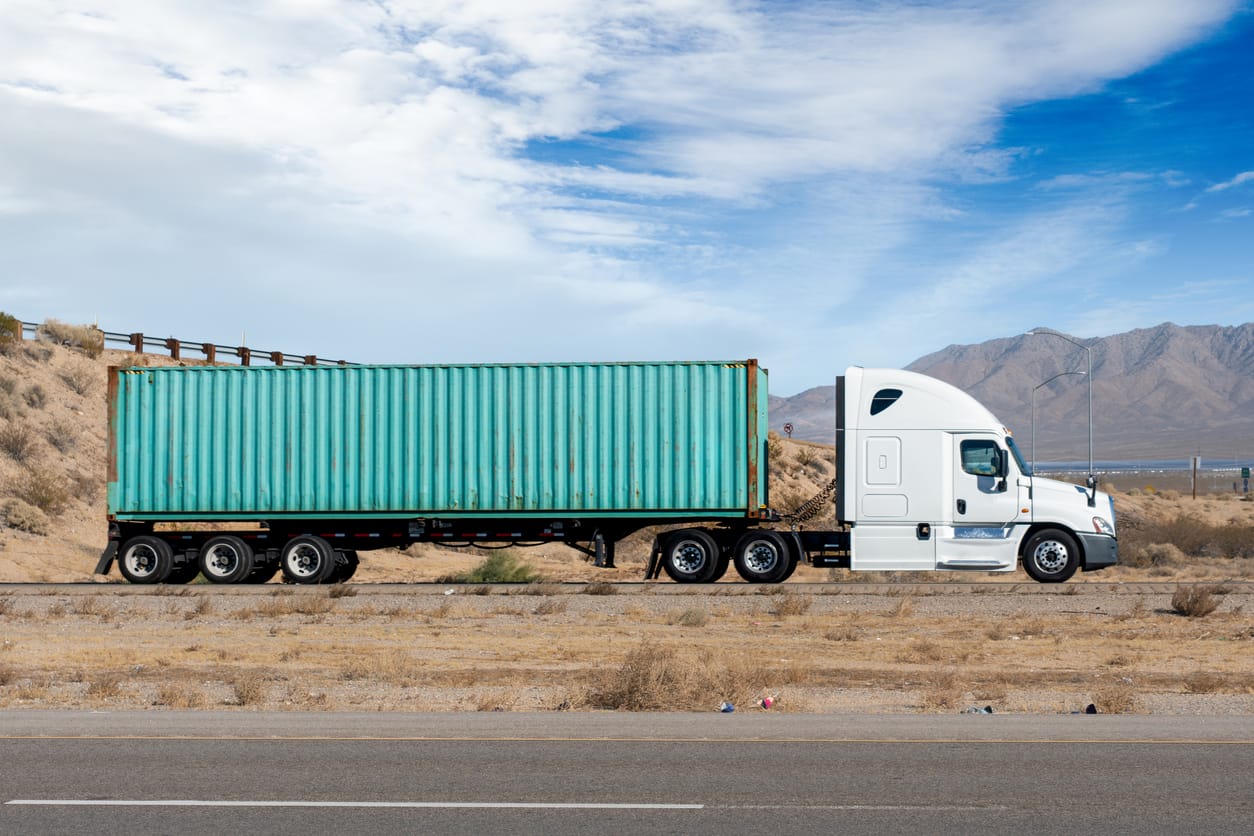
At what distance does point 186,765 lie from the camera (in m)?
9.00

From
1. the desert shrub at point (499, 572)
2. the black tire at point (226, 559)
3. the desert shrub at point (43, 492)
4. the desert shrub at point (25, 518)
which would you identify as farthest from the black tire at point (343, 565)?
the desert shrub at point (43, 492)

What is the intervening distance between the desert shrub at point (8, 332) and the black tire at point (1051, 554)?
141 ft

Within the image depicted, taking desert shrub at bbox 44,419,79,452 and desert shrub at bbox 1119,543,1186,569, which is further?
desert shrub at bbox 44,419,79,452

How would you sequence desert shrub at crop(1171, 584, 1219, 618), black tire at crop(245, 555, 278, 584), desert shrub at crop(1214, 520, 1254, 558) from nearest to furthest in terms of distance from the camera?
desert shrub at crop(1171, 584, 1219, 618) → black tire at crop(245, 555, 278, 584) → desert shrub at crop(1214, 520, 1254, 558)

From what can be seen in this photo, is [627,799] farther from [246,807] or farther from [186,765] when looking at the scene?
[186,765]

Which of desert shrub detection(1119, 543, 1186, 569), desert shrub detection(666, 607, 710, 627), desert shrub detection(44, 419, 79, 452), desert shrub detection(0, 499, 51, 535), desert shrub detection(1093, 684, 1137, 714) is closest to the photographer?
desert shrub detection(1093, 684, 1137, 714)

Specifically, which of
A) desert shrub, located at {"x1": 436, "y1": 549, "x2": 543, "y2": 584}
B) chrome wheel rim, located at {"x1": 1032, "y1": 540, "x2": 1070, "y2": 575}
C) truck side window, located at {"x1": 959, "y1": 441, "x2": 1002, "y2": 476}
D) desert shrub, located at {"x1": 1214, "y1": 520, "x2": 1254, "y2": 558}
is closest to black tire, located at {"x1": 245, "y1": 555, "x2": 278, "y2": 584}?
desert shrub, located at {"x1": 436, "y1": 549, "x2": 543, "y2": 584}

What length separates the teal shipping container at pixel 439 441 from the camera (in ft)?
80.9

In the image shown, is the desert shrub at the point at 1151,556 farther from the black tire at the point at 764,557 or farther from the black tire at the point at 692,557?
the black tire at the point at 692,557

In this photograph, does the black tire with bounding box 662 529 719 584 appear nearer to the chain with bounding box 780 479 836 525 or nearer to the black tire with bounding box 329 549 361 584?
the chain with bounding box 780 479 836 525

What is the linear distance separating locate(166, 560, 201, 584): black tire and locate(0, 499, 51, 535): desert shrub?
45.0 feet

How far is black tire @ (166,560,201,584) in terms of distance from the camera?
2618 cm

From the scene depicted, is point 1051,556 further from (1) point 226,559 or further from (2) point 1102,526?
(1) point 226,559

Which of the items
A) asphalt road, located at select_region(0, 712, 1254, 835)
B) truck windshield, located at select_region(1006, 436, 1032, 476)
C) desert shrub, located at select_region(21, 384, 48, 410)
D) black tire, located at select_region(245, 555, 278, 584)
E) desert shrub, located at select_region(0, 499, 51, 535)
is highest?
desert shrub, located at select_region(21, 384, 48, 410)
